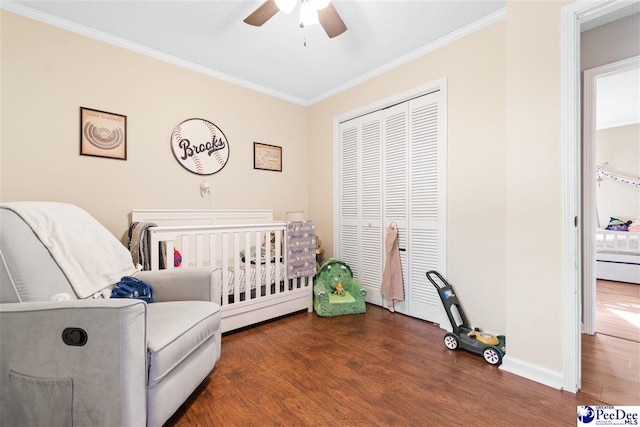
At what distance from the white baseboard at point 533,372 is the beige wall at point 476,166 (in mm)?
419

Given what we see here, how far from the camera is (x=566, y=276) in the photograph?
1564 millimetres

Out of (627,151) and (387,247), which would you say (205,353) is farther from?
(627,151)

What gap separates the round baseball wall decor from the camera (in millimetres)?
2859

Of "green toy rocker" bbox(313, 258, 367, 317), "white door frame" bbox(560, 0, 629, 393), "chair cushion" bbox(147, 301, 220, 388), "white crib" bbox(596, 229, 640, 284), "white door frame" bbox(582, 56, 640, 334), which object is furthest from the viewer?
"white crib" bbox(596, 229, 640, 284)

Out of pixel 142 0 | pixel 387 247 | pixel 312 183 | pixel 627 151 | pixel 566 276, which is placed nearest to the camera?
pixel 566 276

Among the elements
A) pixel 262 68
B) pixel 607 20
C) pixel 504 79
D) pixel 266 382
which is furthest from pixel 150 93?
pixel 607 20

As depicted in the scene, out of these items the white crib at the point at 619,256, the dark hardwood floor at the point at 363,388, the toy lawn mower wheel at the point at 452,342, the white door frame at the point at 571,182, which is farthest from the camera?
the white crib at the point at 619,256

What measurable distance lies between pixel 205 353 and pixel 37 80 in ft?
7.92

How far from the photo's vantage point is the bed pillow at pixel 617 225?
4.48m

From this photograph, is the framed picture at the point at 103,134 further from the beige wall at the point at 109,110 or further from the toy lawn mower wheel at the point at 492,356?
the toy lawn mower wheel at the point at 492,356

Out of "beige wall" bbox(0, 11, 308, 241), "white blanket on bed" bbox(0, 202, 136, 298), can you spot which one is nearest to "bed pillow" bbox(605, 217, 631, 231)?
"beige wall" bbox(0, 11, 308, 241)

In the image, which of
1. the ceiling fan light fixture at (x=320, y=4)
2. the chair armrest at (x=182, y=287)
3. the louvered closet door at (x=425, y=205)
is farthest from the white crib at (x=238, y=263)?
the ceiling fan light fixture at (x=320, y=4)

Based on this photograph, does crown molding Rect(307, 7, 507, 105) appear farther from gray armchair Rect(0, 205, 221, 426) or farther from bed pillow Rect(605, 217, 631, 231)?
bed pillow Rect(605, 217, 631, 231)

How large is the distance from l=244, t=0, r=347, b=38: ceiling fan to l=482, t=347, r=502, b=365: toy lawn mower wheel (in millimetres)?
2375
